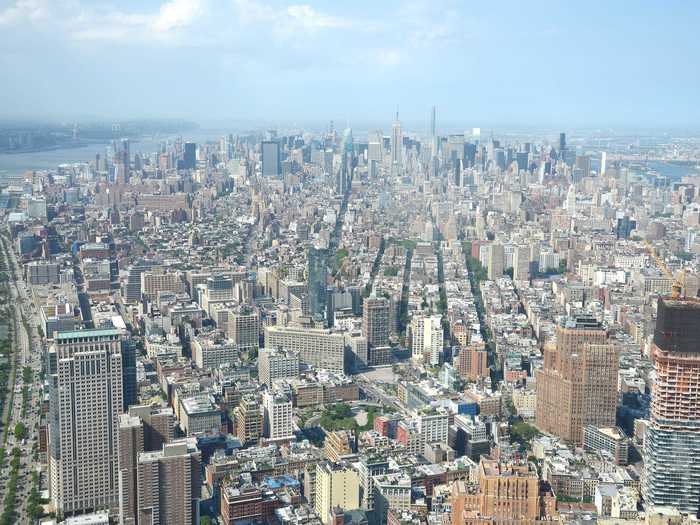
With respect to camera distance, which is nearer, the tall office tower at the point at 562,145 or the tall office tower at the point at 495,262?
the tall office tower at the point at 495,262

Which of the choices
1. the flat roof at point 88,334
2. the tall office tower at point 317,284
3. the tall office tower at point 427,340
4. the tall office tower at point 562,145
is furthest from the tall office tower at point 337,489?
the tall office tower at point 562,145

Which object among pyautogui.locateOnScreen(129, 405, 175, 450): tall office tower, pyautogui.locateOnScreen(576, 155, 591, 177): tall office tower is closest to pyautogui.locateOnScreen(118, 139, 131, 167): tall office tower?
pyautogui.locateOnScreen(576, 155, 591, 177): tall office tower

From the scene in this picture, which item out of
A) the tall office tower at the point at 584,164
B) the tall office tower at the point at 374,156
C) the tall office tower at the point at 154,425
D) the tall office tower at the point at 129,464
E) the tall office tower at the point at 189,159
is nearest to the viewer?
the tall office tower at the point at 129,464

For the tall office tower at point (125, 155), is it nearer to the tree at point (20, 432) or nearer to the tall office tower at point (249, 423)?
the tree at point (20, 432)

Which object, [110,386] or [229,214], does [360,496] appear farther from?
[229,214]

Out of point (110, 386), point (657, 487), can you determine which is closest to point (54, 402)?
point (110, 386)

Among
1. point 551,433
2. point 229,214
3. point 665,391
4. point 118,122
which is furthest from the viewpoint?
point 229,214

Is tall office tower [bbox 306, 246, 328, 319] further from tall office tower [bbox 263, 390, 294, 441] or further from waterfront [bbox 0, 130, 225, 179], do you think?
waterfront [bbox 0, 130, 225, 179]

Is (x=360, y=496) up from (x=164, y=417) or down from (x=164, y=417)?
down
